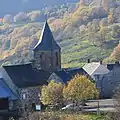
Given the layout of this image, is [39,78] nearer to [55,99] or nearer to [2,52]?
[55,99]

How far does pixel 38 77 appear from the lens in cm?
6272

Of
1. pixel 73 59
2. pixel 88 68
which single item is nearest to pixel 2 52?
pixel 73 59

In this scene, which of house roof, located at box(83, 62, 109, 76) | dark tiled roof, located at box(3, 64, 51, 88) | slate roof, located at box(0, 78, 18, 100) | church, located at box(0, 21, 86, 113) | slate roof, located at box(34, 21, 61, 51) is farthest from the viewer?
house roof, located at box(83, 62, 109, 76)

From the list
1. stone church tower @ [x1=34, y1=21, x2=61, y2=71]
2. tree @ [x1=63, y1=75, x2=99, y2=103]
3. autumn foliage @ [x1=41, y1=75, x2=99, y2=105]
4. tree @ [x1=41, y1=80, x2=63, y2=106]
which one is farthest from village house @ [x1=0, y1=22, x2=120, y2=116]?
tree @ [x1=63, y1=75, x2=99, y2=103]

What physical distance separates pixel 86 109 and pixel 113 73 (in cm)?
2443

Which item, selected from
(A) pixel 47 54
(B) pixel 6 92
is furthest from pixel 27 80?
(A) pixel 47 54

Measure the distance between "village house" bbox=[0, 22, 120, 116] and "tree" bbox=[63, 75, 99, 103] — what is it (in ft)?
17.9

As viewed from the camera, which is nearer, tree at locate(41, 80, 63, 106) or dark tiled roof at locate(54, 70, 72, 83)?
tree at locate(41, 80, 63, 106)

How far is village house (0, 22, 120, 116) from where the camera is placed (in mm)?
58906

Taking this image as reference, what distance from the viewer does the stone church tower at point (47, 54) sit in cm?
6836

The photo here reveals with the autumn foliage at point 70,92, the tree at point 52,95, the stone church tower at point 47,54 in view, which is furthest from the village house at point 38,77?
the autumn foliage at point 70,92

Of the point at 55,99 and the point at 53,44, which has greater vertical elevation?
the point at 53,44

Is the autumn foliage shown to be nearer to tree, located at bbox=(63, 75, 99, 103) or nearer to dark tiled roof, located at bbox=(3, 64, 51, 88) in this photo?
tree, located at bbox=(63, 75, 99, 103)

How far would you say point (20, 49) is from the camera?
191875mm
